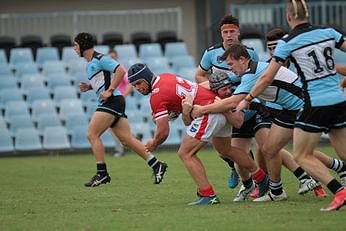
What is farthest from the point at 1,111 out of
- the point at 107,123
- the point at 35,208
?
the point at 35,208

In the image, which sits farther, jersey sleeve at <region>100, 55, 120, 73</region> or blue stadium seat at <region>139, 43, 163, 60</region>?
blue stadium seat at <region>139, 43, 163, 60</region>

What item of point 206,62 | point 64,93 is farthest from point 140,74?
point 64,93

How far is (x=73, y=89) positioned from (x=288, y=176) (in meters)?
9.40

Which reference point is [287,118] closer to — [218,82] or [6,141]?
[218,82]

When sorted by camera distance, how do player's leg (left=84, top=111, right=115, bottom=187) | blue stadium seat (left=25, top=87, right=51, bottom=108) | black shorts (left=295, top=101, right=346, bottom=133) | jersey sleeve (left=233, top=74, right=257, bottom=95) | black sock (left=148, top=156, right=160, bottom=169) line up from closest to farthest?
black shorts (left=295, top=101, right=346, bottom=133), jersey sleeve (left=233, top=74, right=257, bottom=95), black sock (left=148, top=156, right=160, bottom=169), player's leg (left=84, top=111, right=115, bottom=187), blue stadium seat (left=25, top=87, right=51, bottom=108)

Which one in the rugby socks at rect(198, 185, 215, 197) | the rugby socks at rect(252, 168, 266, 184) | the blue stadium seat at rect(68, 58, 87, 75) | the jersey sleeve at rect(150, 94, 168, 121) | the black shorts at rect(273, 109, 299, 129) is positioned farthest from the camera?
the blue stadium seat at rect(68, 58, 87, 75)

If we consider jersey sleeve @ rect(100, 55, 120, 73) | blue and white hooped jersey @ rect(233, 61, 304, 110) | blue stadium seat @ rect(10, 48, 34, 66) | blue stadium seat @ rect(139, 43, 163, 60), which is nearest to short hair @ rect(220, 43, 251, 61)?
blue and white hooped jersey @ rect(233, 61, 304, 110)

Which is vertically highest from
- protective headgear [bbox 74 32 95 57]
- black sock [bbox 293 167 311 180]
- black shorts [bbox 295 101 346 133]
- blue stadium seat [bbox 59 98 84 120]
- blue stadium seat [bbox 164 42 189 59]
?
protective headgear [bbox 74 32 95 57]

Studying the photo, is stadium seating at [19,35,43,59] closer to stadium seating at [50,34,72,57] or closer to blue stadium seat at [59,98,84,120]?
stadium seating at [50,34,72,57]

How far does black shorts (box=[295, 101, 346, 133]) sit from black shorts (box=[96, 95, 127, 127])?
5.10 metres

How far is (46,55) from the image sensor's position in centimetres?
2570

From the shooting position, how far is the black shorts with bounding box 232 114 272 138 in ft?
43.2

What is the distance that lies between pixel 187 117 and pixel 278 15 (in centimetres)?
1498

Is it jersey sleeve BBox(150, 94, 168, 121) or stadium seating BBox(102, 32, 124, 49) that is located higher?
jersey sleeve BBox(150, 94, 168, 121)
